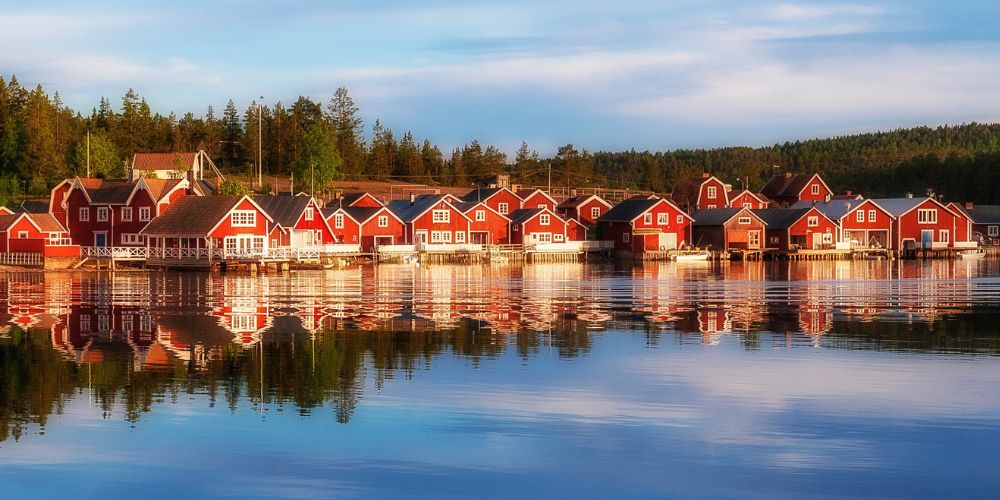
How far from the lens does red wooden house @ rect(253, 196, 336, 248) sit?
232 ft

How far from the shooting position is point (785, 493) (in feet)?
46.1

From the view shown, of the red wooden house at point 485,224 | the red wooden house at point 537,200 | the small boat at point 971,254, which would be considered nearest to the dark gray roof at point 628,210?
the red wooden house at point 537,200

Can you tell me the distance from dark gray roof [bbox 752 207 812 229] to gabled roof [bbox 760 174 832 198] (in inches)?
991

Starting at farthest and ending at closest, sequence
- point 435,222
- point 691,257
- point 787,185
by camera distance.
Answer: point 787,185 < point 691,257 < point 435,222

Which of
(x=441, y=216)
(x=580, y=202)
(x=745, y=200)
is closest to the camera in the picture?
(x=441, y=216)

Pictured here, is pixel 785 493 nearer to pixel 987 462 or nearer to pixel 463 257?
pixel 987 462

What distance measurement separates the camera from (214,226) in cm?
6444

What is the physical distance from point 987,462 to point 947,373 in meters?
7.57

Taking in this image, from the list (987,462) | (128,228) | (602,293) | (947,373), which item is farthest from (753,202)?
(987,462)

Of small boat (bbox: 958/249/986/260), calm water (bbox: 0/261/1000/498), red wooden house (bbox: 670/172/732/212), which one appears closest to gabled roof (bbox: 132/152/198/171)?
red wooden house (bbox: 670/172/732/212)

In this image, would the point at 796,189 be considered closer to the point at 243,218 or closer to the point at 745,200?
the point at 745,200

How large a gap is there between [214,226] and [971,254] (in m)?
58.4

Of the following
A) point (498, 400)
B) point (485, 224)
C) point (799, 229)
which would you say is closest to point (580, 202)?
point (485, 224)

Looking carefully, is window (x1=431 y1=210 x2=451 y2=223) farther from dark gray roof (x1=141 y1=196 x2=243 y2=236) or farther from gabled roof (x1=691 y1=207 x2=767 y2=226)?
gabled roof (x1=691 y1=207 x2=767 y2=226)
